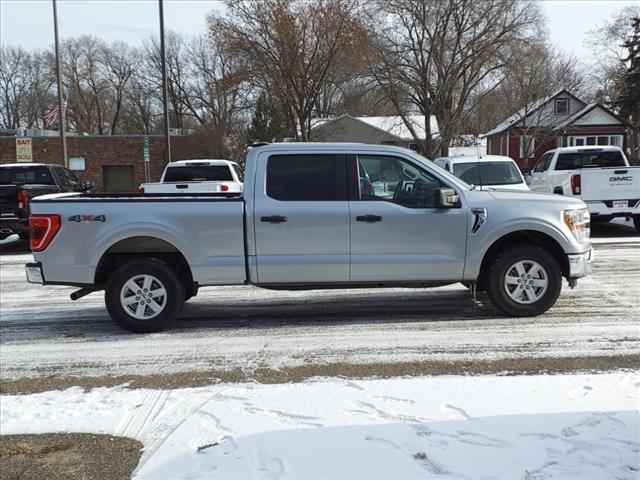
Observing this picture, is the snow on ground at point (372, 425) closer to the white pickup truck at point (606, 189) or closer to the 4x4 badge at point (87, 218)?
the 4x4 badge at point (87, 218)

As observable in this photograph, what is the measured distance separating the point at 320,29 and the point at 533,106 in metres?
24.7

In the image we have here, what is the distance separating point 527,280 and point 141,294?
4.21m

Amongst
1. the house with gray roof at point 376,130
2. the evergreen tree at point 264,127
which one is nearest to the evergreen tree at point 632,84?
the house with gray roof at point 376,130

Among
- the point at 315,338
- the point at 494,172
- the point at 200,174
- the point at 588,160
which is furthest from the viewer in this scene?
the point at 588,160

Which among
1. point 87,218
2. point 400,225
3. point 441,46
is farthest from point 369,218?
point 441,46

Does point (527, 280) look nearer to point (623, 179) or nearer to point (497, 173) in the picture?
point (497, 173)

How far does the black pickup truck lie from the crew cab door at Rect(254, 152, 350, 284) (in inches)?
356

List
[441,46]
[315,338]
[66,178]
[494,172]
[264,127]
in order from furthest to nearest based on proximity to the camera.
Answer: [264,127]
[441,46]
[66,178]
[494,172]
[315,338]

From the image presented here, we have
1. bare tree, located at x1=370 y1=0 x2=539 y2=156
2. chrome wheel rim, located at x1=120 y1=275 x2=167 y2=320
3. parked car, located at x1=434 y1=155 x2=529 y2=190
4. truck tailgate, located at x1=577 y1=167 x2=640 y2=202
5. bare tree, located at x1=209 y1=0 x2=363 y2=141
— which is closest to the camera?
chrome wheel rim, located at x1=120 y1=275 x2=167 y2=320

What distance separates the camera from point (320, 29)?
2516cm

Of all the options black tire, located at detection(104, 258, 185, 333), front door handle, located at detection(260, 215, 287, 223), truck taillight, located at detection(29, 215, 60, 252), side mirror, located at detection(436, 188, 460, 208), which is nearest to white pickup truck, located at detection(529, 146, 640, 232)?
side mirror, located at detection(436, 188, 460, 208)

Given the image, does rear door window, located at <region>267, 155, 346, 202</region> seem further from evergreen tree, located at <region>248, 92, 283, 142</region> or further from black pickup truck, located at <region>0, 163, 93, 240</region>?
evergreen tree, located at <region>248, 92, 283, 142</region>

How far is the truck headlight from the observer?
6535 millimetres

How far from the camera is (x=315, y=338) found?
6.17 m
